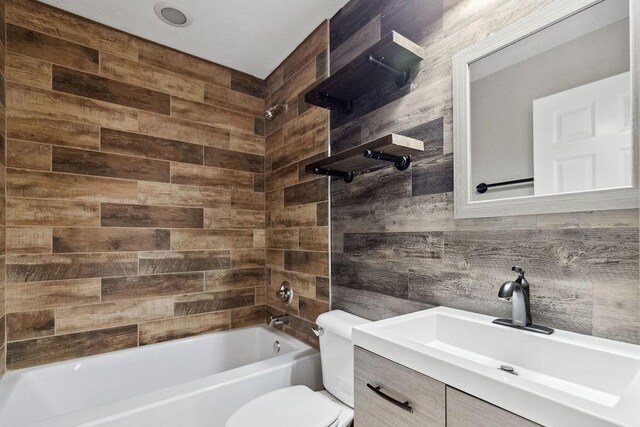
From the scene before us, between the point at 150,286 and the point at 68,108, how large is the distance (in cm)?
123

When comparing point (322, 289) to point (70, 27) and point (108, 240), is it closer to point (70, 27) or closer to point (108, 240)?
point (108, 240)

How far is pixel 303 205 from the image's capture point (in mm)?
2205

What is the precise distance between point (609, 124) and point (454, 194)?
1.64ft

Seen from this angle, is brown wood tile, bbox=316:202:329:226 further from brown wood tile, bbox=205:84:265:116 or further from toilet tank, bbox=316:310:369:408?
brown wood tile, bbox=205:84:265:116

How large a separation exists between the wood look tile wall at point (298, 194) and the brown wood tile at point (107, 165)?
2.74 ft

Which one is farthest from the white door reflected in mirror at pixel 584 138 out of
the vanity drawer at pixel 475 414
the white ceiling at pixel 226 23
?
the white ceiling at pixel 226 23

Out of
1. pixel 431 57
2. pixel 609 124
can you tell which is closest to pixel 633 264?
pixel 609 124

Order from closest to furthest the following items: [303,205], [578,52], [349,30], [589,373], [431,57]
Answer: [589,373] → [578,52] → [431,57] → [349,30] → [303,205]

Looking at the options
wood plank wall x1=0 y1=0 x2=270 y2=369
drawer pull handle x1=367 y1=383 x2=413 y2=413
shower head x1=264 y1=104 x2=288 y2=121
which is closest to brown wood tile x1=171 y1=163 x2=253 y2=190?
wood plank wall x1=0 y1=0 x2=270 y2=369

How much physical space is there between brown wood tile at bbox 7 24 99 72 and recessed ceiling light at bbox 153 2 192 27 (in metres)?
0.51

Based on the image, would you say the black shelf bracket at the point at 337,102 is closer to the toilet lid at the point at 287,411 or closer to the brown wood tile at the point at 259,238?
the brown wood tile at the point at 259,238

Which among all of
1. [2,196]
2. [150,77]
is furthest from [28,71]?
[2,196]

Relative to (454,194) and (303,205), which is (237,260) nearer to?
(303,205)

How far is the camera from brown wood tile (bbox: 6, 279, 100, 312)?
1828mm
